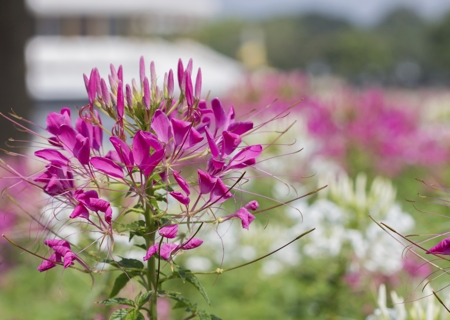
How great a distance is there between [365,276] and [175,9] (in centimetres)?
3111

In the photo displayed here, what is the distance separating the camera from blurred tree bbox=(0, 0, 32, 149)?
6.11 metres

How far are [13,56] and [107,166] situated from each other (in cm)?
571

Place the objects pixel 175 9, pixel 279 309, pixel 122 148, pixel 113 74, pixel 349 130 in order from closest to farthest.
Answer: pixel 122 148 < pixel 113 74 < pixel 279 309 < pixel 349 130 < pixel 175 9

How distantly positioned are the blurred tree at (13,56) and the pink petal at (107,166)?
213 inches

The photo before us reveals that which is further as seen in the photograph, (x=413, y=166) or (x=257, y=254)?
(x=413, y=166)

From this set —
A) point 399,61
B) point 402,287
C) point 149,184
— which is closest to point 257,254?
point 402,287

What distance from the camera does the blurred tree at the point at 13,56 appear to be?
6105 mm

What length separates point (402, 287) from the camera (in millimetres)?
2283

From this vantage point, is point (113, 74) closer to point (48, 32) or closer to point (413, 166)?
point (413, 166)

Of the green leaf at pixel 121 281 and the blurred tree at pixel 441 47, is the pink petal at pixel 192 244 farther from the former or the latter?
the blurred tree at pixel 441 47

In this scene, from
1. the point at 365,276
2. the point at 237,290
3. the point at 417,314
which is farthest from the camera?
the point at 237,290

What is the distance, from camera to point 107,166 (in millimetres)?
972

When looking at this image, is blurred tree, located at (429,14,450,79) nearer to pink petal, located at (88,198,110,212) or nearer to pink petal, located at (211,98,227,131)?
pink petal, located at (211,98,227,131)

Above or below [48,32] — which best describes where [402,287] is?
above
